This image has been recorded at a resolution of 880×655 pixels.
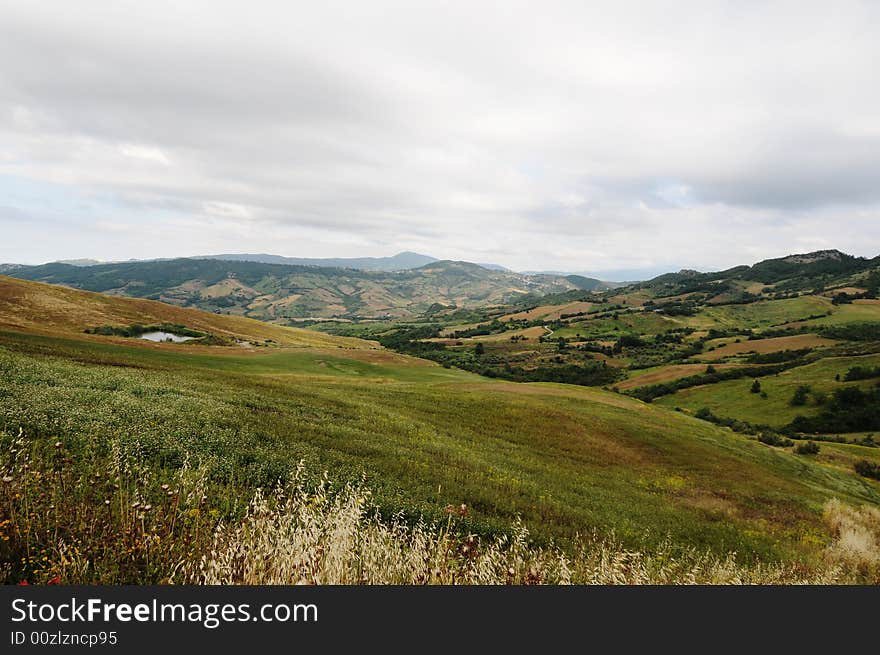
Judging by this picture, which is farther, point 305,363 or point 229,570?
point 305,363

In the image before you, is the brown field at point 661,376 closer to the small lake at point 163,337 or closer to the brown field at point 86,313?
the brown field at point 86,313

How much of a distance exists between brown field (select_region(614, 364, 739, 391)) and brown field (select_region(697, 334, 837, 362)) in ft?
105

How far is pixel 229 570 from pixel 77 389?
14959 millimetres

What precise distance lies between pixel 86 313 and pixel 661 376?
163 metres

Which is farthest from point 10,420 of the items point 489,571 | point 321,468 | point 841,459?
point 841,459

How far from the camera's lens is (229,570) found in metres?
5.02

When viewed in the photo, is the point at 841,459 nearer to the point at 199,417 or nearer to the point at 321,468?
the point at 321,468

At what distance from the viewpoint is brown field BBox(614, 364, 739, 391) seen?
132000 mm

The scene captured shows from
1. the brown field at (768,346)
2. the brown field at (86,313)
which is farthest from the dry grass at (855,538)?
the brown field at (768,346)

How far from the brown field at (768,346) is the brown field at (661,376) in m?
32.1

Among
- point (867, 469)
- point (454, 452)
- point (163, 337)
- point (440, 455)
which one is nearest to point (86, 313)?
point (163, 337)

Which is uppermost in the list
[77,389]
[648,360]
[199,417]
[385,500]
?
[77,389]

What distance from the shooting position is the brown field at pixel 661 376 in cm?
13200

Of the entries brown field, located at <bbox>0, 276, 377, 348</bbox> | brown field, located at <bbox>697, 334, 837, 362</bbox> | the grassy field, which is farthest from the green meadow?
brown field, located at <bbox>697, 334, 837, 362</bbox>
